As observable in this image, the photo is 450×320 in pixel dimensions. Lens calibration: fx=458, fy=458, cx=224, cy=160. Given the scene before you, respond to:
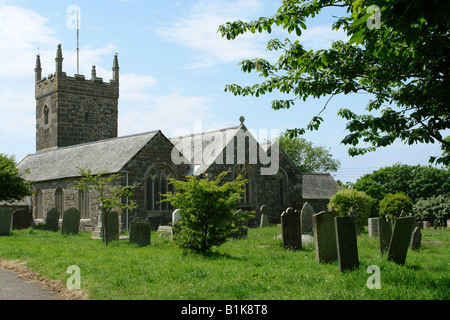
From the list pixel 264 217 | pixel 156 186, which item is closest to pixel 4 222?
pixel 156 186

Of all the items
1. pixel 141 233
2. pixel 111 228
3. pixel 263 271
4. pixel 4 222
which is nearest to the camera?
pixel 263 271

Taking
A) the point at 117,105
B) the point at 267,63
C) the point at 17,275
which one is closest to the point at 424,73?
A: the point at 267,63

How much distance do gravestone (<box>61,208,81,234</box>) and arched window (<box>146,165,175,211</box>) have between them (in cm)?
518

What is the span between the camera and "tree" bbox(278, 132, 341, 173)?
6209cm

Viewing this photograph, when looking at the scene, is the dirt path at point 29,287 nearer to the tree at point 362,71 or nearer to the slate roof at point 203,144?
the tree at point 362,71

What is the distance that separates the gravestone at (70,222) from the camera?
2000cm

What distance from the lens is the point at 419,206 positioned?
33.6 m

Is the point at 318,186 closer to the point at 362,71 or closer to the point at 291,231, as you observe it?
the point at 291,231

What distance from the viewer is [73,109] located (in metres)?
40.9

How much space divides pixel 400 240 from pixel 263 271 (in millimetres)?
2948

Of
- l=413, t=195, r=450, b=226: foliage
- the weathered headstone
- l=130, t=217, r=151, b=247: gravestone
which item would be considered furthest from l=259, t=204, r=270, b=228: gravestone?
l=413, t=195, r=450, b=226: foliage

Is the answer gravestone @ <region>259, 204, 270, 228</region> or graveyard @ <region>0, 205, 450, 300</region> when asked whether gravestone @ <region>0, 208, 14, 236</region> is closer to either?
graveyard @ <region>0, 205, 450, 300</region>

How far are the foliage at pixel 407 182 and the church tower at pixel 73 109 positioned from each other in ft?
79.6
